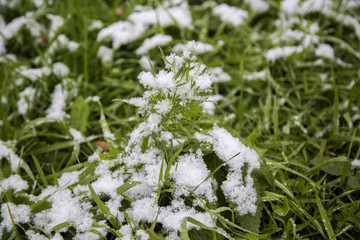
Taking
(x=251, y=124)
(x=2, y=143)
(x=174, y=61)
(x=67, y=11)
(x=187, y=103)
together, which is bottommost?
(x=251, y=124)

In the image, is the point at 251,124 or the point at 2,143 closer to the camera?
the point at 2,143

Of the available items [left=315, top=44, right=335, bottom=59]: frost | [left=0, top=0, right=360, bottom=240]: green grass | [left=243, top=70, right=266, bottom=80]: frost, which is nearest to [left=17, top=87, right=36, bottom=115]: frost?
[left=0, top=0, right=360, bottom=240]: green grass

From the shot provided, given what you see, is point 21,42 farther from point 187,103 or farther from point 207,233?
point 207,233

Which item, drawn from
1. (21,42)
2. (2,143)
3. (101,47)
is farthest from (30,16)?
(2,143)

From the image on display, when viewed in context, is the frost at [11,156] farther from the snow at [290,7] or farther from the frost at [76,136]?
the snow at [290,7]

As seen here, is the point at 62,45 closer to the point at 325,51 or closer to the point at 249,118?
the point at 249,118

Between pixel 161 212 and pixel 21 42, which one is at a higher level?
pixel 21 42

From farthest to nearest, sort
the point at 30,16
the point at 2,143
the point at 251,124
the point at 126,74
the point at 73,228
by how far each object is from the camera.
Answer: the point at 30,16 < the point at 126,74 < the point at 251,124 < the point at 2,143 < the point at 73,228
